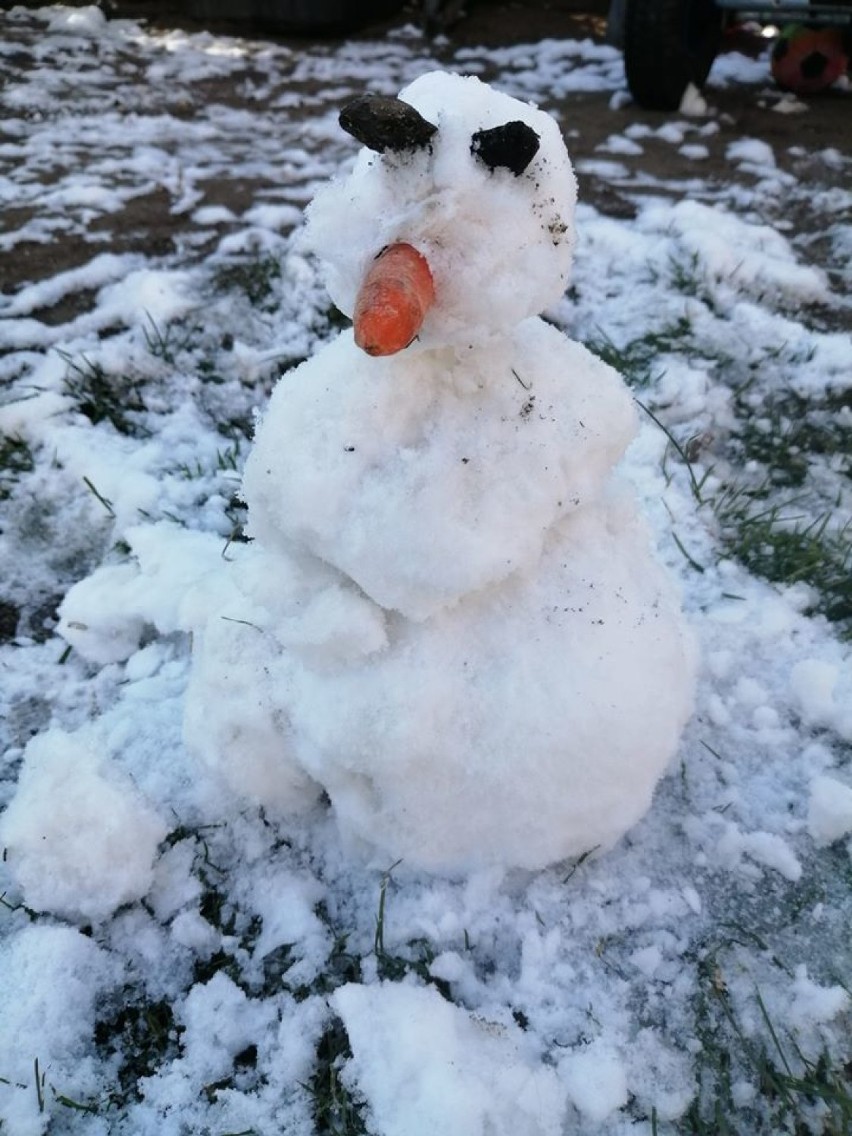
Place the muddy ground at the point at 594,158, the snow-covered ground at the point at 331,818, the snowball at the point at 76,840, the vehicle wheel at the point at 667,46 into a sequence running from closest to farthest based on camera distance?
the snow-covered ground at the point at 331,818
the snowball at the point at 76,840
the muddy ground at the point at 594,158
the vehicle wheel at the point at 667,46

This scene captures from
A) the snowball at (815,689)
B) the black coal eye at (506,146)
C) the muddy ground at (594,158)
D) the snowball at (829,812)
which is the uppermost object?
the black coal eye at (506,146)

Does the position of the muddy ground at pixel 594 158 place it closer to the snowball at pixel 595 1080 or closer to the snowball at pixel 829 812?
the snowball at pixel 829 812

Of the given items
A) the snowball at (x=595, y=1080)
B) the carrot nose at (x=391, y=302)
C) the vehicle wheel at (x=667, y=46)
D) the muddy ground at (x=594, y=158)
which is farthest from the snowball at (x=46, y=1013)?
the vehicle wheel at (x=667, y=46)

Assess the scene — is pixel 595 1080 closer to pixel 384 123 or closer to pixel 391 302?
pixel 391 302

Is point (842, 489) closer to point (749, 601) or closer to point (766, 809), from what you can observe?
point (749, 601)

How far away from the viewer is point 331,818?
145 cm

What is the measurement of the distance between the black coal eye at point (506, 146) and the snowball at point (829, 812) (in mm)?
1073

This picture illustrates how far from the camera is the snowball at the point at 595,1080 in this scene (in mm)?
1161

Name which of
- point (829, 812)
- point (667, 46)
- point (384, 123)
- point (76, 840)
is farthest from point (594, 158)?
point (76, 840)

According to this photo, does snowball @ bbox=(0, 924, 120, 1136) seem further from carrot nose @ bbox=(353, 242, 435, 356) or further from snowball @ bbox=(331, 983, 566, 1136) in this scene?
carrot nose @ bbox=(353, 242, 435, 356)

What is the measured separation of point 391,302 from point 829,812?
1075 millimetres

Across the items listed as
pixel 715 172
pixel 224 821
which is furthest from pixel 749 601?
pixel 715 172

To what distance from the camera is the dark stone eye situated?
0.89 meters

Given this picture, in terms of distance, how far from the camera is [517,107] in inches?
39.4
